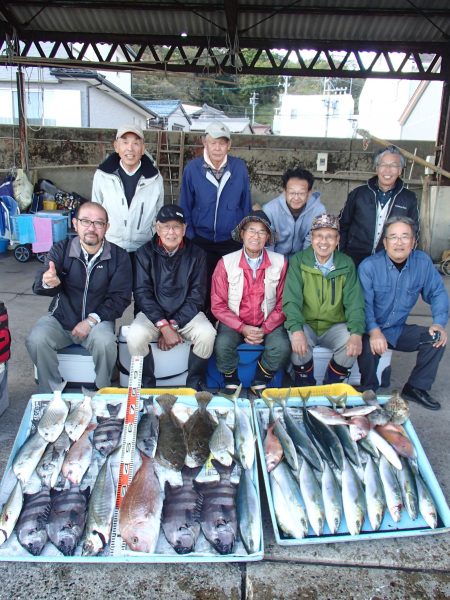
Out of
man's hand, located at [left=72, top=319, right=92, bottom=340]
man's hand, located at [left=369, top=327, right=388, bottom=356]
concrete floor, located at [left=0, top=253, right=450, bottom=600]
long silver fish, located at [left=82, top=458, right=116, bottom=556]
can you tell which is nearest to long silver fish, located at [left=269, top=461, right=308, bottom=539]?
concrete floor, located at [left=0, top=253, right=450, bottom=600]

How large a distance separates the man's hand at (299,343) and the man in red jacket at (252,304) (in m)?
0.10

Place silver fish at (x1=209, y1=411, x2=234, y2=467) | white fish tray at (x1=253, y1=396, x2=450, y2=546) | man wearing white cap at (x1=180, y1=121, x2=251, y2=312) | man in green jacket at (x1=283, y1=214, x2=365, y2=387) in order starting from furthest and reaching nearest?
man wearing white cap at (x1=180, y1=121, x2=251, y2=312) → man in green jacket at (x1=283, y1=214, x2=365, y2=387) → silver fish at (x1=209, y1=411, x2=234, y2=467) → white fish tray at (x1=253, y1=396, x2=450, y2=546)

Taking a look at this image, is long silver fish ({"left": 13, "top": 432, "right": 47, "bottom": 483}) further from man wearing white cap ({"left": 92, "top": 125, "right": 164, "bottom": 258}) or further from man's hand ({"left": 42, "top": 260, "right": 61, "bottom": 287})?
man wearing white cap ({"left": 92, "top": 125, "right": 164, "bottom": 258})

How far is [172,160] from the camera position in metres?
9.34

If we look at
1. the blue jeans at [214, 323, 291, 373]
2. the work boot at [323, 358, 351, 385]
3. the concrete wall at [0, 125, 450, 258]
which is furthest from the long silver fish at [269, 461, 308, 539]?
the concrete wall at [0, 125, 450, 258]

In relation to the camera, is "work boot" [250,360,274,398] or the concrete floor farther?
"work boot" [250,360,274,398]

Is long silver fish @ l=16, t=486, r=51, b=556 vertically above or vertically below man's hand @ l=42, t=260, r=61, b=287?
below

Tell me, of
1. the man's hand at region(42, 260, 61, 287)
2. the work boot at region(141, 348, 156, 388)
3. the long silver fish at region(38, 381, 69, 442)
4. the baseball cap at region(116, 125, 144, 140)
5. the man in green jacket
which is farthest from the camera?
the baseball cap at region(116, 125, 144, 140)

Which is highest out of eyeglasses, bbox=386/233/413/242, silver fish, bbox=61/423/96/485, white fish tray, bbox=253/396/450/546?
eyeglasses, bbox=386/233/413/242

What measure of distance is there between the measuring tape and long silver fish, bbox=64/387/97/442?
16.1 inches

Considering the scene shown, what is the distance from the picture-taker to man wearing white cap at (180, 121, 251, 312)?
3.90 metres

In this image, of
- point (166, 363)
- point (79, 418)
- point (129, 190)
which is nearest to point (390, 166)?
point (129, 190)

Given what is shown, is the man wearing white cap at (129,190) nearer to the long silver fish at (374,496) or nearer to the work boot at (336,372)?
the work boot at (336,372)

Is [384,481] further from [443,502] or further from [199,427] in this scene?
[199,427]
